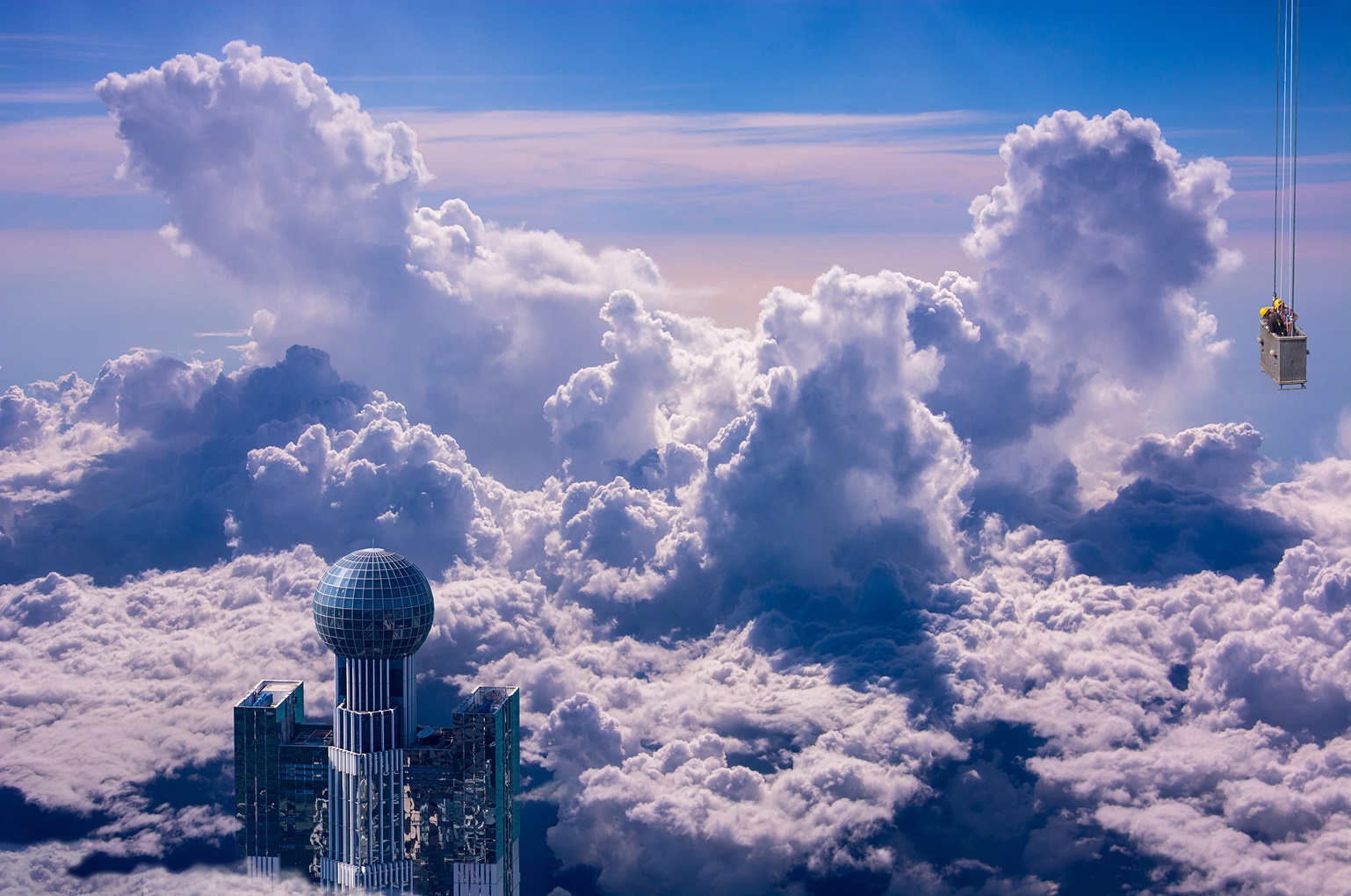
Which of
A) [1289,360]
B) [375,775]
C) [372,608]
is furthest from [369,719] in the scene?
[1289,360]

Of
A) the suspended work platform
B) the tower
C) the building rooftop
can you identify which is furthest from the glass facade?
the suspended work platform

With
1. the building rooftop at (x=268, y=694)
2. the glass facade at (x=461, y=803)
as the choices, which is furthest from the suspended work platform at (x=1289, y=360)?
the building rooftop at (x=268, y=694)

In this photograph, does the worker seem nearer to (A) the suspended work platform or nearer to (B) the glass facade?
(A) the suspended work platform

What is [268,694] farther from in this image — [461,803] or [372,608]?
[461,803]

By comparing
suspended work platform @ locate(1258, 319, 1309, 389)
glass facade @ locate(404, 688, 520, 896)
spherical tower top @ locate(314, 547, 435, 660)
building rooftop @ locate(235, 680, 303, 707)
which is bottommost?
glass facade @ locate(404, 688, 520, 896)

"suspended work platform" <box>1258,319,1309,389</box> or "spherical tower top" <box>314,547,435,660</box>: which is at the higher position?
"suspended work platform" <box>1258,319,1309,389</box>

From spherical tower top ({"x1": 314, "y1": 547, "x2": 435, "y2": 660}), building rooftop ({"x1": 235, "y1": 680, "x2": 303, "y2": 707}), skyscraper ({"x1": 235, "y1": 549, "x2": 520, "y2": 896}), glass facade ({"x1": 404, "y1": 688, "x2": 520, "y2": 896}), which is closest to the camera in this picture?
spherical tower top ({"x1": 314, "y1": 547, "x2": 435, "y2": 660})
